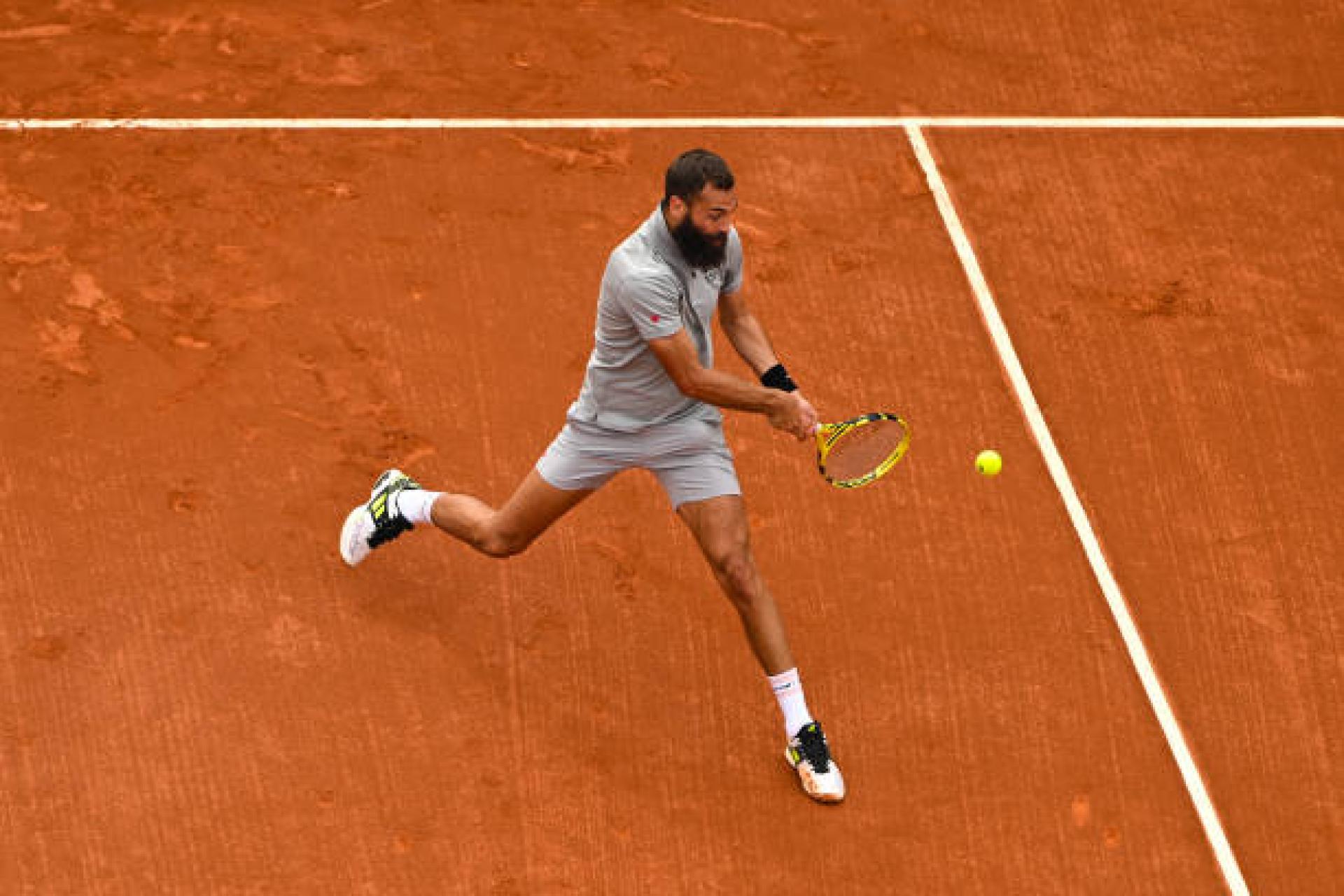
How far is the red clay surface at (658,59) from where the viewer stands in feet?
30.8

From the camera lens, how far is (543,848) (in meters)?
6.32

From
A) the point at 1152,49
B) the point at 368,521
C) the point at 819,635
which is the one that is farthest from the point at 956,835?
the point at 1152,49

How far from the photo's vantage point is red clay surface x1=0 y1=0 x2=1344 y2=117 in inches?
369

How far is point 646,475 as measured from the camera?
7.70 metres

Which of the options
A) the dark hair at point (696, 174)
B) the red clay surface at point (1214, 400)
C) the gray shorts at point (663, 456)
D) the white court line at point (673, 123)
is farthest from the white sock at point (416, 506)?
the white court line at point (673, 123)

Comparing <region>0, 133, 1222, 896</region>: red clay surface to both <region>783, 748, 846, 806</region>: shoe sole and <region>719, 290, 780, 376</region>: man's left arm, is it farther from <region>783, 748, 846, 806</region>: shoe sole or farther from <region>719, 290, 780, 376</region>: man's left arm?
<region>719, 290, 780, 376</region>: man's left arm

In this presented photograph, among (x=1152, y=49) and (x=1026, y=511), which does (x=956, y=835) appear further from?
(x=1152, y=49)

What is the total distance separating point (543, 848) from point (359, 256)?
3.23 meters

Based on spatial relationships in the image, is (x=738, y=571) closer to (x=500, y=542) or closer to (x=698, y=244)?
(x=500, y=542)

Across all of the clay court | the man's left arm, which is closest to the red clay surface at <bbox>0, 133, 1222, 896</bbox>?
the clay court

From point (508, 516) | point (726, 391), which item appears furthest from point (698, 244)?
point (508, 516)

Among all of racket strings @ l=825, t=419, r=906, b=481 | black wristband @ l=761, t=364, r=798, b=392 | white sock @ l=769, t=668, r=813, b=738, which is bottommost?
white sock @ l=769, t=668, r=813, b=738

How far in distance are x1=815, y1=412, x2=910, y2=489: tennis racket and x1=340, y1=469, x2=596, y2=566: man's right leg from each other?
86cm

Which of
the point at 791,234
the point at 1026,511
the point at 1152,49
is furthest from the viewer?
the point at 1152,49
